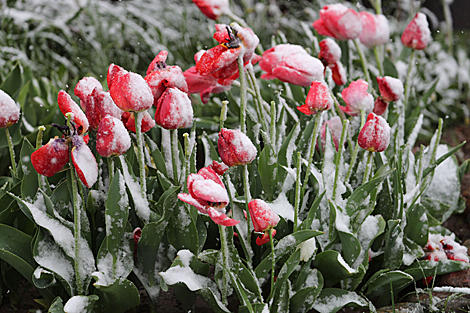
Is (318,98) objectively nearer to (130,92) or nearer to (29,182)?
(130,92)

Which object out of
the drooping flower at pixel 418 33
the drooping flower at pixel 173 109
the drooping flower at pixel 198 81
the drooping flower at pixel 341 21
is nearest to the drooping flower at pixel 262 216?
the drooping flower at pixel 173 109

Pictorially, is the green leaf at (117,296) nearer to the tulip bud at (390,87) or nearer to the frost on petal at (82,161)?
the frost on petal at (82,161)

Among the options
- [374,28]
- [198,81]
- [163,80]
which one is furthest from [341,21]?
[163,80]

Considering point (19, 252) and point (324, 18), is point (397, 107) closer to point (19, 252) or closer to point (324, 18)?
point (324, 18)

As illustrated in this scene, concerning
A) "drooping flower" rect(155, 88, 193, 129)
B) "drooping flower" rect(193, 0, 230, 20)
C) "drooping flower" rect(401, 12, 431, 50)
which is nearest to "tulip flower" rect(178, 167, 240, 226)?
"drooping flower" rect(155, 88, 193, 129)

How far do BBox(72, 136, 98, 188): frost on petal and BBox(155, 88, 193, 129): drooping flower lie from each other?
13 centimetres

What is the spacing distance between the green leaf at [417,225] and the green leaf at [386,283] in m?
0.12

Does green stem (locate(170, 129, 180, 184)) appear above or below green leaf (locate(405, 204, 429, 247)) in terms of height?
above

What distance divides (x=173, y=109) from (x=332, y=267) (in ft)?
1.42

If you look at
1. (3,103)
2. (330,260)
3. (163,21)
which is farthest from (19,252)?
(163,21)

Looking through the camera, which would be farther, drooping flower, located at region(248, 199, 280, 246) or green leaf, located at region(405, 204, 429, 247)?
green leaf, located at region(405, 204, 429, 247)

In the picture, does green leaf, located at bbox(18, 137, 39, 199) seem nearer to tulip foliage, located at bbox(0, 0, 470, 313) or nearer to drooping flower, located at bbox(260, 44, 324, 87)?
tulip foliage, located at bbox(0, 0, 470, 313)

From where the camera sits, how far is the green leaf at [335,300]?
80 cm

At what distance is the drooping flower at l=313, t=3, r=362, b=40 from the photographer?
1115 mm
